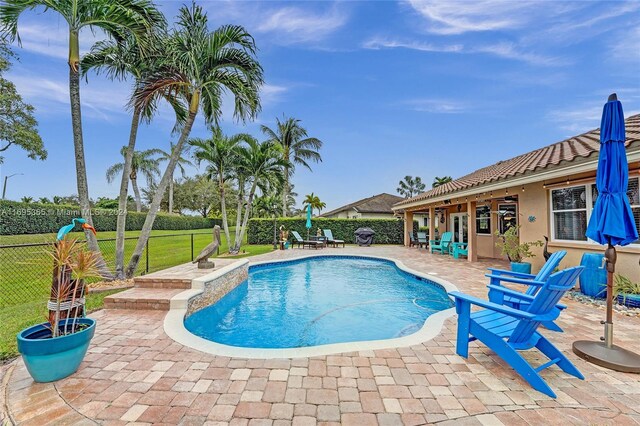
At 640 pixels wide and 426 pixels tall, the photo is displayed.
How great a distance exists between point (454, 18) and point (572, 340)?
10623 mm

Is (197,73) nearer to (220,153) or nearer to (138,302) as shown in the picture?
(138,302)

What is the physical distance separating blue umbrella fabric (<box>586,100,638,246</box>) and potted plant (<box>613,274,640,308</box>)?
318cm

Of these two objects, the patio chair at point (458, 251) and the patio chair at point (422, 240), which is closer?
the patio chair at point (458, 251)

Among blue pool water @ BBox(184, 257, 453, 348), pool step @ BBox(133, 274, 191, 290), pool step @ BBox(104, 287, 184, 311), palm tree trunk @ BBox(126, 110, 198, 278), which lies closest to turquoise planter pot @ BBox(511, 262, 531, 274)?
blue pool water @ BBox(184, 257, 453, 348)

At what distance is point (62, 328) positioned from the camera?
3209 mm

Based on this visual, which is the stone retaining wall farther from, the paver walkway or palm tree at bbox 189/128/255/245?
palm tree at bbox 189/128/255/245

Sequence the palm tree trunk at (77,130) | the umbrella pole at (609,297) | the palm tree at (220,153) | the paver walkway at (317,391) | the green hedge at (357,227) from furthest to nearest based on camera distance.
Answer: the green hedge at (357,227)
the palm tree at (220,153)
the palm tree trunk at (77,130)
the umbrella pole at (609,297)
the paver walkway at (317,391)

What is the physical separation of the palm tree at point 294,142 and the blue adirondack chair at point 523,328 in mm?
24216

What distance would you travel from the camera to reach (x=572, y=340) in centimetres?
396

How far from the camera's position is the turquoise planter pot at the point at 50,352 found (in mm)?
2734

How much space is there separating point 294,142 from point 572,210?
2330 cm

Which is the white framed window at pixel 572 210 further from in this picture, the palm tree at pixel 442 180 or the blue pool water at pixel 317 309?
the palm tree at pixel 442 180

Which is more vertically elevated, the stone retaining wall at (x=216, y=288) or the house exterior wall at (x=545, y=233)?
the house exterior wall at (x=545, y=233)

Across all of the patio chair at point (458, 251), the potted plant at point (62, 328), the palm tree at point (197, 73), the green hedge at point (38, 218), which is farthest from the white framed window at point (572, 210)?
the green hedge at point (38, 218)
